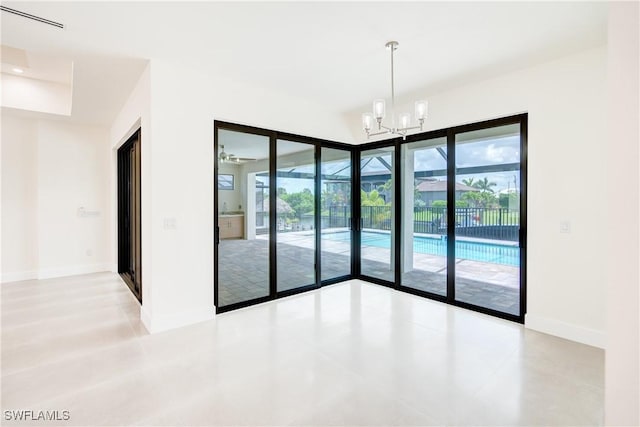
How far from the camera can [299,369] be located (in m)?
2.59

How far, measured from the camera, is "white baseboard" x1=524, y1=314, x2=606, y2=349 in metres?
3.03

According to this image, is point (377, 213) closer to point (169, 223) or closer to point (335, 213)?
point (335, 213)

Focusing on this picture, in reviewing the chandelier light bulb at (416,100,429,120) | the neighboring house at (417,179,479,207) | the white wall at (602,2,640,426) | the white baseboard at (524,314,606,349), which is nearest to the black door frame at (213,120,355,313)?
the neighboring house at (417,179,479,207)

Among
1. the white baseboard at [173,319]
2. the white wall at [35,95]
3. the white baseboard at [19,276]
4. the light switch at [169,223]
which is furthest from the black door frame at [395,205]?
the white baseboard at [19,276]

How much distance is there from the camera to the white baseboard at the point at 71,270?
5557 millimetres

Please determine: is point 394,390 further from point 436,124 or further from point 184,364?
point 436,124

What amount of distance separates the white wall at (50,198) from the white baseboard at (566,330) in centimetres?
726

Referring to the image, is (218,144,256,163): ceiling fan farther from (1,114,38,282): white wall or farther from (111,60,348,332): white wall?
(1,114,38,282): white wall

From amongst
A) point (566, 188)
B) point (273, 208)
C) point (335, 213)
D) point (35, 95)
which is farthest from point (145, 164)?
point (566, 188)

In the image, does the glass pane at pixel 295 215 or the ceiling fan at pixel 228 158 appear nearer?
the ceiling fan at pixel 228 158

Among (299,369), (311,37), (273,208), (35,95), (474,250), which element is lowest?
(299,369)

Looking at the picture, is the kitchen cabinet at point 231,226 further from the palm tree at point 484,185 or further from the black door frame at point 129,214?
the palm tree at point 484,185

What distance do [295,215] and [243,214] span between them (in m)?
0.85

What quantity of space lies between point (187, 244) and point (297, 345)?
1708 mm
